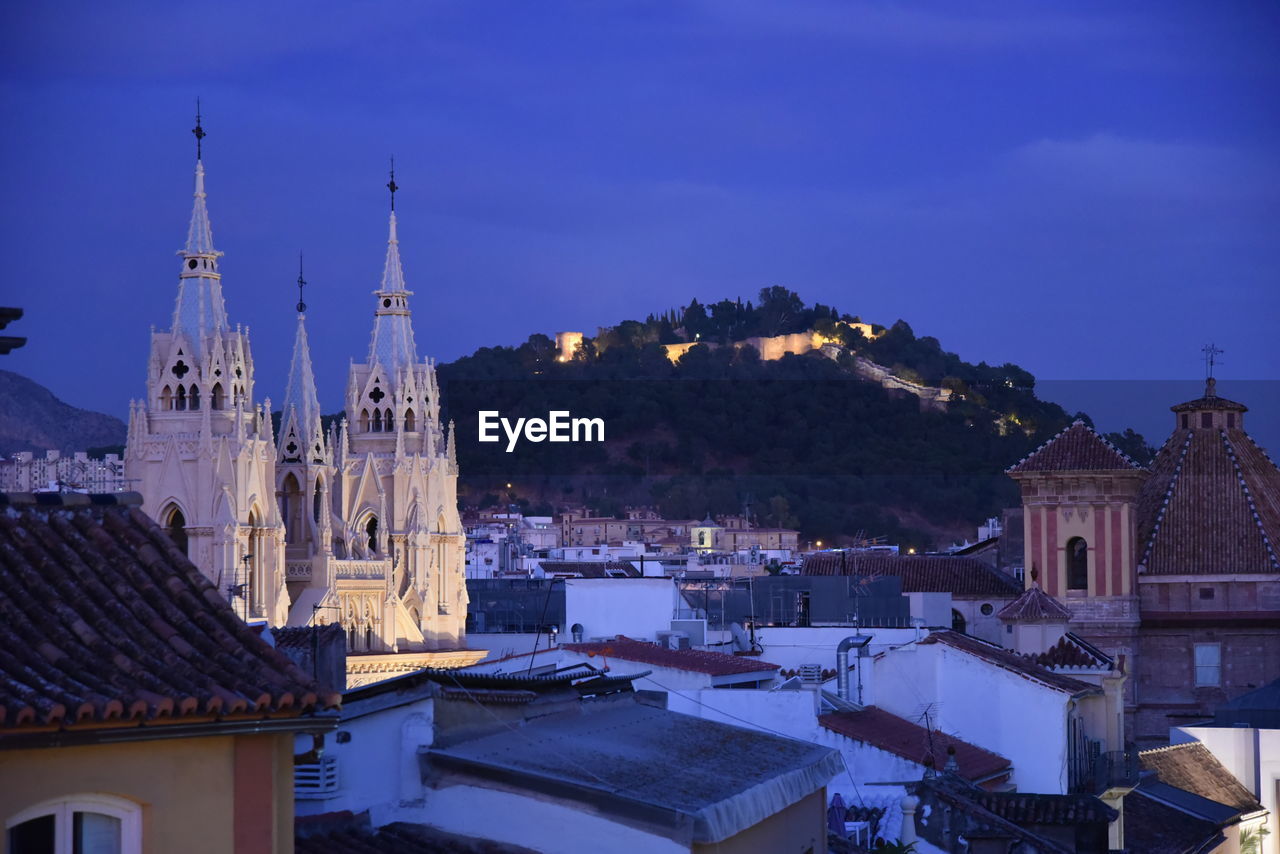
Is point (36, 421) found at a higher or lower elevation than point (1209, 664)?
higher

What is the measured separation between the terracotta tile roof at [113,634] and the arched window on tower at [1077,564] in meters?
51.7

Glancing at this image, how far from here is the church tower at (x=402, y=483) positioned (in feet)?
236

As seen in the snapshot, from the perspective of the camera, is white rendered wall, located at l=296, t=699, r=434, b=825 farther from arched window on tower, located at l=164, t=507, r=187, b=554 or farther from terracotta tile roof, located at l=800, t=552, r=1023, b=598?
terracotta tile roof, located at l=800, t=552, r=1023, b=598

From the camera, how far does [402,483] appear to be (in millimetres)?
74875

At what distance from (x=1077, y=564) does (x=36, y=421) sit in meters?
29.9

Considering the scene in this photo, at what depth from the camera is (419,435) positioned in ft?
250

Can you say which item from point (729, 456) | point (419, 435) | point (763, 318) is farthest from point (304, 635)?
point (763, 318)

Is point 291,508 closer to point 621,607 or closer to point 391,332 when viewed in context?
point 391,332

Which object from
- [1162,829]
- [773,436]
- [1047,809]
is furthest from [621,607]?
[773,436]

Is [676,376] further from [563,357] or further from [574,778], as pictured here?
[574,778]

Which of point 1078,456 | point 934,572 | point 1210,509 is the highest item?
point 1078,456

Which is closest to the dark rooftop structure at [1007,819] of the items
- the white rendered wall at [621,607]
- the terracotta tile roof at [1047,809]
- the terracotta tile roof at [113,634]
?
the terracotta tile roof at [1047,809]

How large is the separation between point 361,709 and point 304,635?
24.1 feet

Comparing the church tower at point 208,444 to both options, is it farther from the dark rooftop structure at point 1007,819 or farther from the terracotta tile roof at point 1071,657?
the dark rooftop structure at point 1007,819
